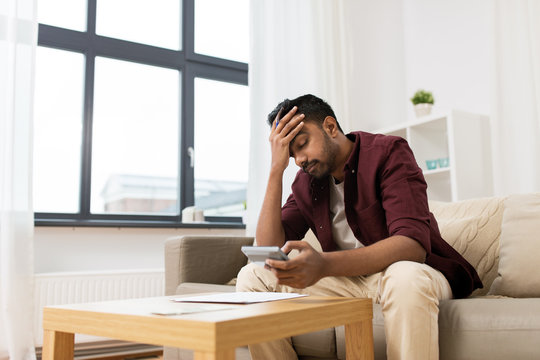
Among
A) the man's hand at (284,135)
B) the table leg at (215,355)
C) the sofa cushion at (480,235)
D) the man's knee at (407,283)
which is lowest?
the table leg at (215,355)

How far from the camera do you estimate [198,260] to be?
6.81ft

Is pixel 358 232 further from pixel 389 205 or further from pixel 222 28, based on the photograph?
pixel 222 28

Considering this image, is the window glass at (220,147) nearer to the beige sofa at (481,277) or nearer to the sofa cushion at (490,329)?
the beige sofa at (481,277)

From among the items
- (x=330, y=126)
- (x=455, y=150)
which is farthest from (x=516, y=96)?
(x=330, y=126)

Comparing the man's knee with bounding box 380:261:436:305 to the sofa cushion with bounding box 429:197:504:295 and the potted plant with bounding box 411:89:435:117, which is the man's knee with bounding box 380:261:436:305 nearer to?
the sofa cushion with bounding box 429:197:504:295

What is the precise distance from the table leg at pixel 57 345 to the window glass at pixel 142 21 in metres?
2.53

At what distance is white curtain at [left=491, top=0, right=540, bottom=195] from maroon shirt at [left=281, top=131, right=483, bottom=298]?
65.7 inches

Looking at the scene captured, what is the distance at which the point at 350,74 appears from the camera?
3.73 meters

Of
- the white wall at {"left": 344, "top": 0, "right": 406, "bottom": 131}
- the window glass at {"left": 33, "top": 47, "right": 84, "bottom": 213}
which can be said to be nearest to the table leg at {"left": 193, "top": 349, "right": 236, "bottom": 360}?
the window glass at {"left": 33, "top": 47, "right": 84, "bottom": 213}

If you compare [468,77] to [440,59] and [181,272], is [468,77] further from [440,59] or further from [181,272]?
[181,272]

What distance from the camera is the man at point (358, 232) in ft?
3.79

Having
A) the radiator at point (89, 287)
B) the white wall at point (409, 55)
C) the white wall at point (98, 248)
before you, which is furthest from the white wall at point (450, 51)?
the radiator at point (89, 287)

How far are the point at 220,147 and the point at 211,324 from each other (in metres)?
2.93

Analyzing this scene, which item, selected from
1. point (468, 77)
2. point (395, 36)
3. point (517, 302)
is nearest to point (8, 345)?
point (517, 302)
